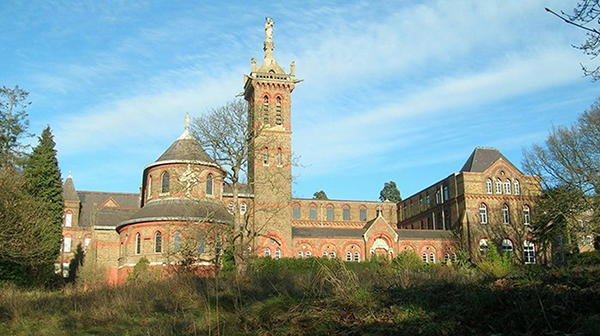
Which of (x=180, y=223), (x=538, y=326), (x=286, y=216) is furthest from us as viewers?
(x=286, y=216)

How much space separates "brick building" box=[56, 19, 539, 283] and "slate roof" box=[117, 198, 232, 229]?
0.27 ft

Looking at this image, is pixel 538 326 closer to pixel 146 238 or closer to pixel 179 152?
pixel 146 238

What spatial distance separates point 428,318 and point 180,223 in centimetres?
3256

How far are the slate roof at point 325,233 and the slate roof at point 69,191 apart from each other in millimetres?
24405

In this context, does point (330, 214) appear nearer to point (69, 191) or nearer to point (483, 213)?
point (483, 213)

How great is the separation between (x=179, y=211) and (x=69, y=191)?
88.6ft

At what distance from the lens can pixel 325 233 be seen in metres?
54.5

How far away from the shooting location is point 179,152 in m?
44.7

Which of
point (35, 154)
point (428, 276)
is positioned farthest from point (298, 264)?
point (428, 276)

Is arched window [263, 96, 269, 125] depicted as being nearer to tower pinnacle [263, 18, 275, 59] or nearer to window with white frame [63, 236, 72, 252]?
tower pinnacle [263, 18, 275, 59]

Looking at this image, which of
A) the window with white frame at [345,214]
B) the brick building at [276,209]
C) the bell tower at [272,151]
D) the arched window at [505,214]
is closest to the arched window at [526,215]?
the brick building at [276,209]

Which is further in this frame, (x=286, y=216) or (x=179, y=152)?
(x=286, y=216)

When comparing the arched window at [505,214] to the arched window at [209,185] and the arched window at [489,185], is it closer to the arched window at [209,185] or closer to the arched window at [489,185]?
the arched window at [489,185]

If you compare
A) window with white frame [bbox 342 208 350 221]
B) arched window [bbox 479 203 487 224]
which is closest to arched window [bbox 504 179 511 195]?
arched window [bbox 479 203 487 224]
